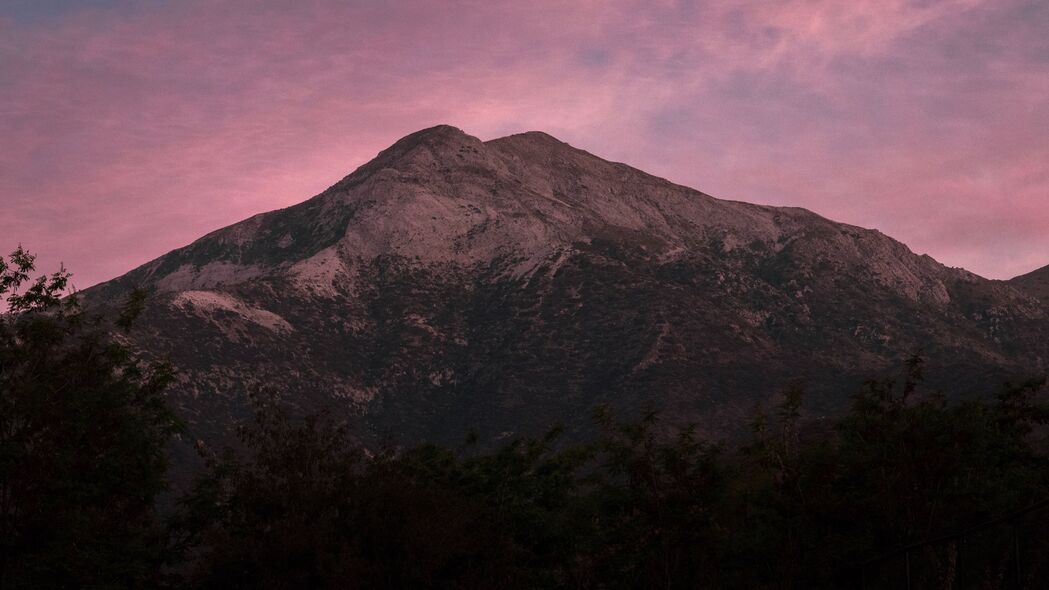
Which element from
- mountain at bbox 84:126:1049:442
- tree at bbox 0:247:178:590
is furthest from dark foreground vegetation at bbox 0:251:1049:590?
mountain at bbox 84:126:1049:442

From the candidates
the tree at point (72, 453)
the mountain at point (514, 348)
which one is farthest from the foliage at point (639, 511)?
the mountain at point (514, 348)

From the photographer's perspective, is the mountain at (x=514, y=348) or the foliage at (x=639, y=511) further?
the mountain at (x=514, y=348)

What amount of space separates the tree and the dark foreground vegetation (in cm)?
10

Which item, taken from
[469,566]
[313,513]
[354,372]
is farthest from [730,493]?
[354,372]

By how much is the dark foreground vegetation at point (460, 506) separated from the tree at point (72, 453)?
0.10 m

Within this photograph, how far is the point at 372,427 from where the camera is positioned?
165875 millimetres

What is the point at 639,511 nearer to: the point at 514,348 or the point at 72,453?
the point at 72,453

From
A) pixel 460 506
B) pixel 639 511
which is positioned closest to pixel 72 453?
pixel 460 506

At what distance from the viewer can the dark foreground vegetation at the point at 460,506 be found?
44812 mm

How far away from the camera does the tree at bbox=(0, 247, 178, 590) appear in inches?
1725

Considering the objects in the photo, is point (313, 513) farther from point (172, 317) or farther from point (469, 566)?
point (172, 317)

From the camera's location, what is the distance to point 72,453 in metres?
45.9

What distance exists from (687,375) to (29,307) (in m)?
122

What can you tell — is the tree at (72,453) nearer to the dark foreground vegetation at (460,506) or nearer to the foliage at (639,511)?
the dark foreground vegetation at (460,506)
